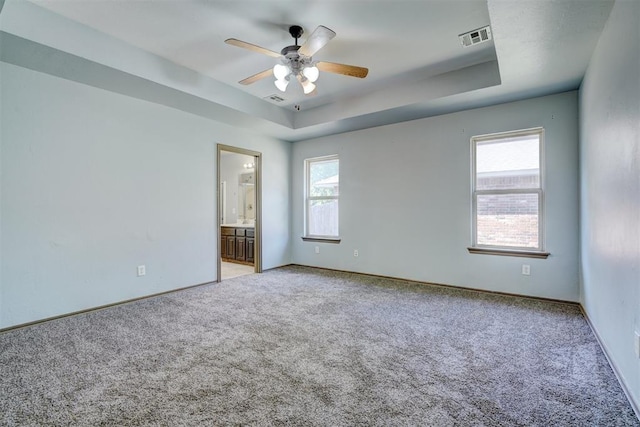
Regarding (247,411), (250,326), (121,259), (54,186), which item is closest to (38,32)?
(54,186)

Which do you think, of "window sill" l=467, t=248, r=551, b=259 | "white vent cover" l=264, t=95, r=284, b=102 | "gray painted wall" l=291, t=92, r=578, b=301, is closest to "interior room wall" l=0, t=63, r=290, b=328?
"white vent cover" l=264, t=95, r=284, b=102

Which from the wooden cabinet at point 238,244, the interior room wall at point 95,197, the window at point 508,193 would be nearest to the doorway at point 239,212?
the wooden cabinet at point 238,244

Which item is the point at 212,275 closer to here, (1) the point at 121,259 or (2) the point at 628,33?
(1) the point at 121,259

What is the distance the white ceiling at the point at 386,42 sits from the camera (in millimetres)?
2373

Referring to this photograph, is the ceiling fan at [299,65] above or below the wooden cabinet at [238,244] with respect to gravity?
above

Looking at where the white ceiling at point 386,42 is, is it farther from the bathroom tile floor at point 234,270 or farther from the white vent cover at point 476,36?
the bathroom tile floor at point 234,270

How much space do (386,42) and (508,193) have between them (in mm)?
2417

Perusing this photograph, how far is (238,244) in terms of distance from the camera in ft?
20.9

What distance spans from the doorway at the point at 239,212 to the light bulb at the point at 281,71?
2.20m

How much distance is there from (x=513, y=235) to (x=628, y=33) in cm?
256

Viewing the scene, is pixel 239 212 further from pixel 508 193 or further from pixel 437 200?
pixel 508 193

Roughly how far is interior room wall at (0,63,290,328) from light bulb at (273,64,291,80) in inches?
79.6

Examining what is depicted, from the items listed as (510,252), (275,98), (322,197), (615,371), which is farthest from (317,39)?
(322,197)

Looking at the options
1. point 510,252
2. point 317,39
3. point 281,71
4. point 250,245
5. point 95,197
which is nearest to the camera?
point 317,39
